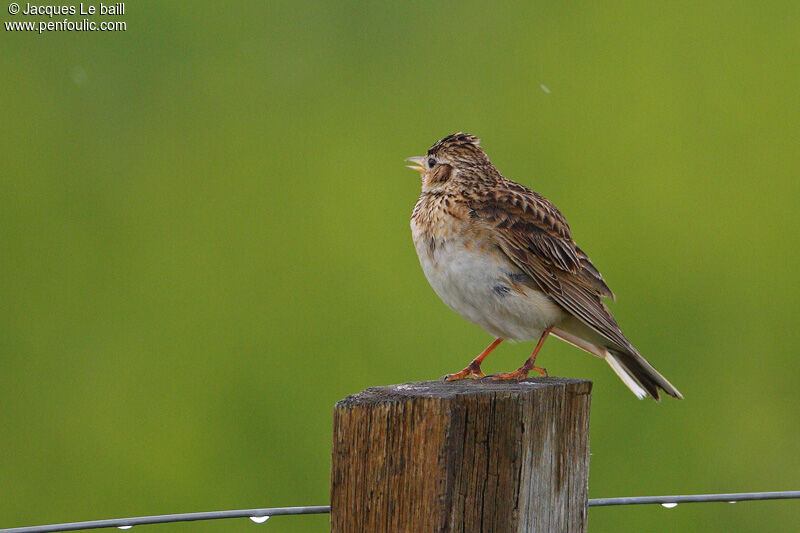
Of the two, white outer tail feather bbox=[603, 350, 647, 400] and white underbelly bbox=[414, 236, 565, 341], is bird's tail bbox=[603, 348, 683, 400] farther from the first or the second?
white underbelly bbox=[414, 236, 565, 341]

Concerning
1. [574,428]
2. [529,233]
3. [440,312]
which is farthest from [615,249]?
[574,428]

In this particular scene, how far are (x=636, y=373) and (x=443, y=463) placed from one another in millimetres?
2259

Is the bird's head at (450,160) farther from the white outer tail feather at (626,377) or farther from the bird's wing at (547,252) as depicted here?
the white outer tail feather at (626,377)

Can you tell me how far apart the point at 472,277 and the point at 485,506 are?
73.9 inches

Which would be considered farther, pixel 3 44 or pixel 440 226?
pixel 3 44

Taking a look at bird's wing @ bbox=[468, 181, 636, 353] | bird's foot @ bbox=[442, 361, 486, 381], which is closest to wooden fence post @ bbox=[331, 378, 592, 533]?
bird's foot @ bbox=[442, 361, 486, 381]

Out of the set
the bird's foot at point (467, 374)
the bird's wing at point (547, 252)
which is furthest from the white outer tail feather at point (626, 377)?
the bird's foot at point (467, 374)

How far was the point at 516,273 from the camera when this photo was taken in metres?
5.41

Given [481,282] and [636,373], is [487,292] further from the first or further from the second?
[636,373]

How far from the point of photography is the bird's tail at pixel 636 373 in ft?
17.8

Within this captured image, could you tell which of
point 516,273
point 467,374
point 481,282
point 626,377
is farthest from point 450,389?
point 626,377

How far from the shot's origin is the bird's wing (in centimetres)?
542

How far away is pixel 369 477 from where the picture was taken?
11.8 feet

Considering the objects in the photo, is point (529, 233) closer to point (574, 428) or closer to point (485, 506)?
point (574, 428)
